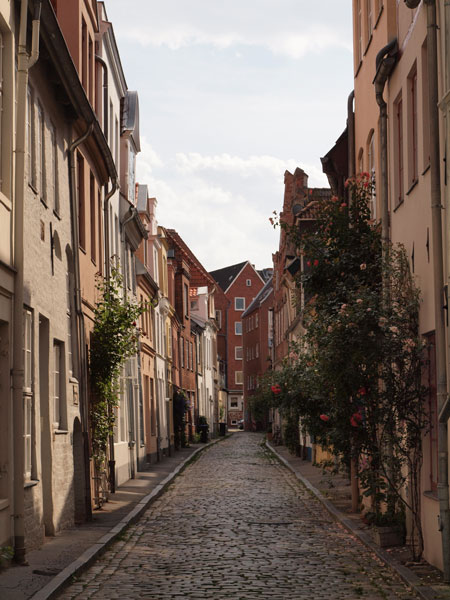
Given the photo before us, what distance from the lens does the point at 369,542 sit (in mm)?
13305

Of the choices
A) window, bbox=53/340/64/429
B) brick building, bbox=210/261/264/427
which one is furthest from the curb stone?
brick building, bbox=210/261/264/427

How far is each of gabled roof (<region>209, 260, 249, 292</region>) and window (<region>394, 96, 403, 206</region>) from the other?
88.5 m

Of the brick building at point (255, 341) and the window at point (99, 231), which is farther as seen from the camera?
the brick building at point (255, 341)

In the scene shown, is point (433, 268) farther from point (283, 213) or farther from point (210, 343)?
point (210, 343)

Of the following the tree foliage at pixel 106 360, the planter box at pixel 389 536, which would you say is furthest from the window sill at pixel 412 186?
the tree foliage at pixel 106 360

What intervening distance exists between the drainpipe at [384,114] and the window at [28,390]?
4.91 m

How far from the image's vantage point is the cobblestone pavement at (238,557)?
33.1ft

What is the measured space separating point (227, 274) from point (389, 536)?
9300cm

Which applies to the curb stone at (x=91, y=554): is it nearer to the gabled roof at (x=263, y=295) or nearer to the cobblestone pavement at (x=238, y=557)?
the cobblestone pavement at (x=238, y=557)

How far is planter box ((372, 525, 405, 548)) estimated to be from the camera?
13008mm

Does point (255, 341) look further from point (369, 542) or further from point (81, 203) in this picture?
point (369, 542)

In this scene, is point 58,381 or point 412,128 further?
point 58,381

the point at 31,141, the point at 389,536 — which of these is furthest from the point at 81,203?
the point at 389,536

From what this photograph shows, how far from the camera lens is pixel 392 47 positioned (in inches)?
560
